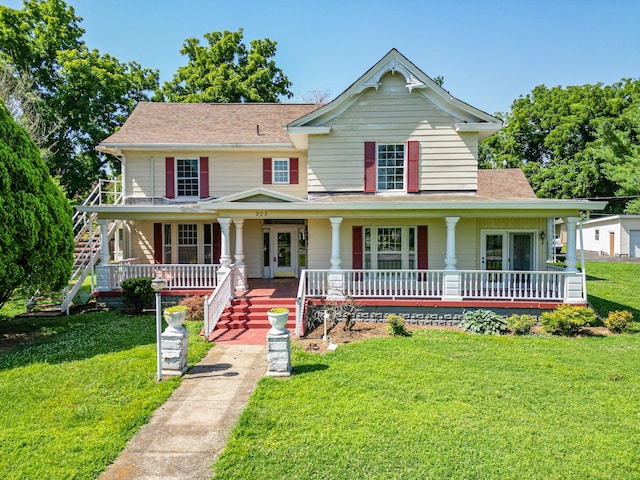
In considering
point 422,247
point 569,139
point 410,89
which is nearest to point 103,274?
point 422,247

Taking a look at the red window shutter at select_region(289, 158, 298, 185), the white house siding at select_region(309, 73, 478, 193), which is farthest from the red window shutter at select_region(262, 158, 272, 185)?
the white house siding at select_region(309, 73, 478, 193)

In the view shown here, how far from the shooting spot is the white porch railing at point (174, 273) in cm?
1286

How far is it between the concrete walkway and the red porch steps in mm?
1603

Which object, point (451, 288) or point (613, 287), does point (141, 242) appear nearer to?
point (451, 288)

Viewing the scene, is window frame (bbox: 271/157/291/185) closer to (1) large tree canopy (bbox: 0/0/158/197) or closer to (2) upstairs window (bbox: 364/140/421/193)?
(2) upstairs window (bbox: 364/140/421/193)

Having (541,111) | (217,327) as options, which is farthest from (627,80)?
(217,327)

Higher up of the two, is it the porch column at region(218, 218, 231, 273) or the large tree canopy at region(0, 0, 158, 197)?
the large tree canopy at region(0, 0, 158, 197)

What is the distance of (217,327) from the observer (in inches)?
410

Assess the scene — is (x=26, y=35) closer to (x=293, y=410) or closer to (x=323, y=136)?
(x=323, y=136)

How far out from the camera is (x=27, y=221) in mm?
8953

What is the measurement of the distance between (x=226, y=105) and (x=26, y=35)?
1725cm

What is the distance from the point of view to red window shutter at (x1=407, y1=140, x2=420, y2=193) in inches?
503

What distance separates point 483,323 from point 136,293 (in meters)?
10.3

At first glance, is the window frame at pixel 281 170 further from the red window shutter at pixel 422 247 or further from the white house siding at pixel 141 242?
the red window shutter at pixel 422 247
